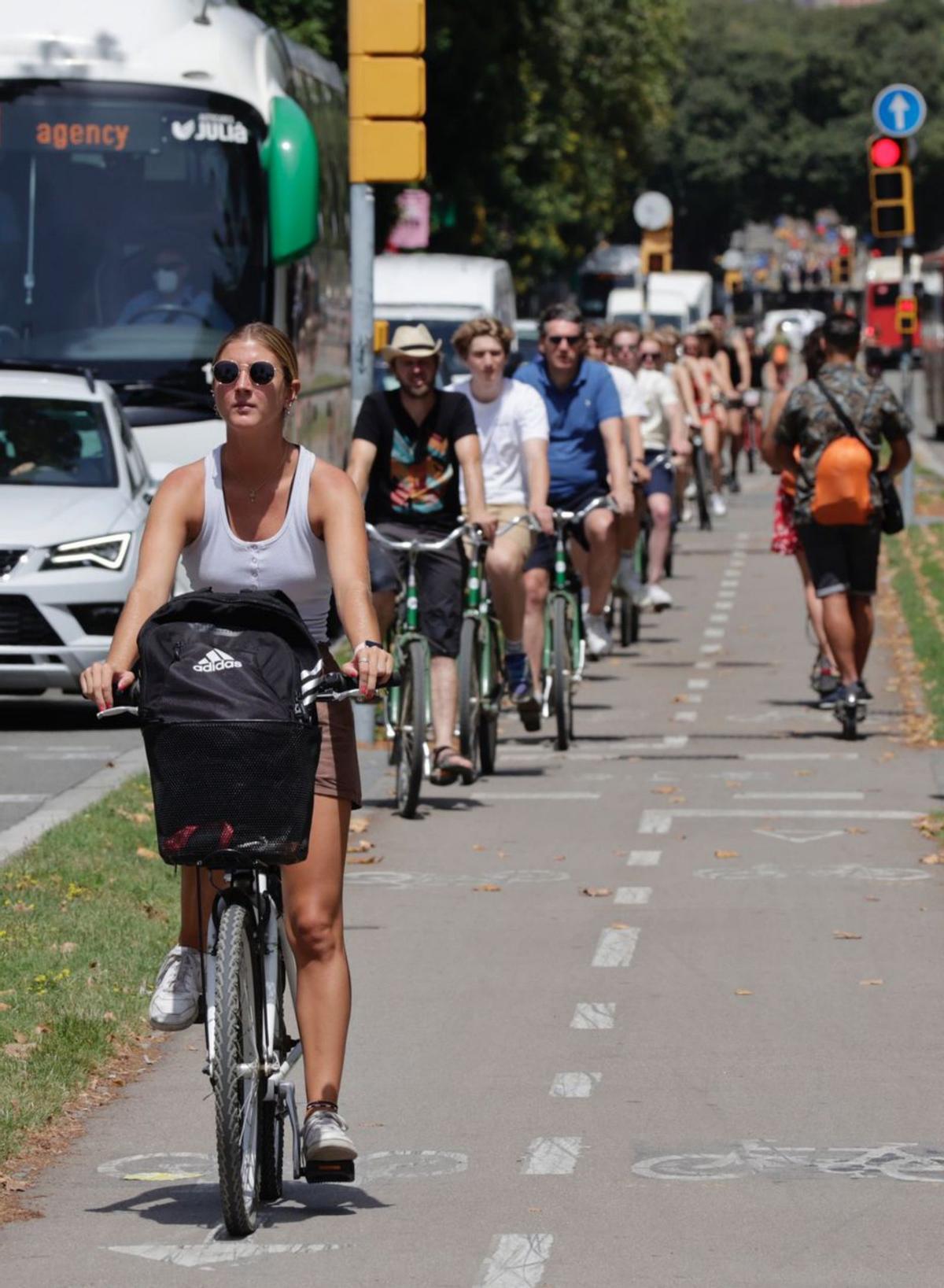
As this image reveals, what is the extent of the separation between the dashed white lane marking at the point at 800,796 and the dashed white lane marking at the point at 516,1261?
668 cm

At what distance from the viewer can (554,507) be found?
15.0m

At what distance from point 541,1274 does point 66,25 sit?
567 inches

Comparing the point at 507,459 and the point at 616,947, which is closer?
the point at 616,947

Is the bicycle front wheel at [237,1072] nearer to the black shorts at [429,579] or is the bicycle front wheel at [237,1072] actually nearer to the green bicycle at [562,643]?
the black shorts at [429,579]

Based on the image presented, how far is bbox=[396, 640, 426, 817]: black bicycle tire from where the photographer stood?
11.5m

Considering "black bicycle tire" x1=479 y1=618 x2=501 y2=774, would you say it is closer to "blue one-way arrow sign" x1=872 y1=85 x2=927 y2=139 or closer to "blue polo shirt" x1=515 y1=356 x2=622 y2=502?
"blue polo shirt" x1=515 y1=356 x2=622 y2=502

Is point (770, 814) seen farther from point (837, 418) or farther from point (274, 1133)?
point (274, 1133)

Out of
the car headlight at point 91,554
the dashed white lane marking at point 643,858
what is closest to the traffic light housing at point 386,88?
the car headlight at point 91,554

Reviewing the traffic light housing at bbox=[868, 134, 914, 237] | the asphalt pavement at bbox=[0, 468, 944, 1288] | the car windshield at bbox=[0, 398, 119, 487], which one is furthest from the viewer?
the traffic light housing at bbox=[868, 134, 914, 237]

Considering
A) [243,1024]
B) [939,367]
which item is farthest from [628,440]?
[939,367]

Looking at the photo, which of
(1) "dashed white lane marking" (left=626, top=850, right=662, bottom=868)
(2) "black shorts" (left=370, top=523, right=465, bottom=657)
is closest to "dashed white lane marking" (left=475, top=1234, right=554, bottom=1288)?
(1) "dashed white lane marking" (left=626, top=850, right=662, bottom=868)

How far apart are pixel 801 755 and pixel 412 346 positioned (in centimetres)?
303

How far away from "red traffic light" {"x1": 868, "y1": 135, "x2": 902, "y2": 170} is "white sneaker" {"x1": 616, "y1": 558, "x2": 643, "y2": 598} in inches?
284

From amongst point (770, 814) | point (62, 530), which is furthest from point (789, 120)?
point (770, 814)
